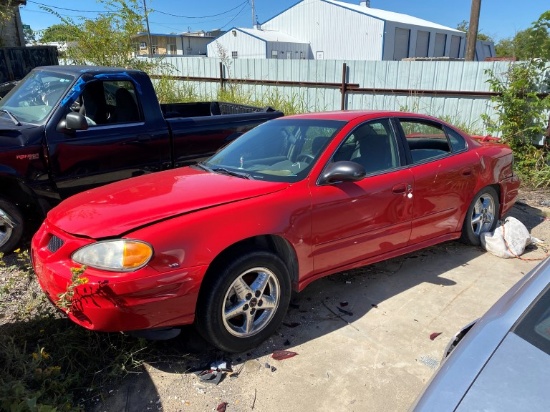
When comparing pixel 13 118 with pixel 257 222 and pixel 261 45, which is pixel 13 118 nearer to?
pixel 257 222

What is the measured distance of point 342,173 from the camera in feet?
10.5

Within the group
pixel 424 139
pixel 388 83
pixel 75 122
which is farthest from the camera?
pixel 388 83

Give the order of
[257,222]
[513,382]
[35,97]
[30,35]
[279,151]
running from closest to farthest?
[513,382] → [257,222] → [279,151] → [35,97] → [30,35]

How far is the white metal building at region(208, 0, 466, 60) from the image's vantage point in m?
34.8

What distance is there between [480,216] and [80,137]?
14.6ft

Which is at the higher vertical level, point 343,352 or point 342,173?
point 342,173

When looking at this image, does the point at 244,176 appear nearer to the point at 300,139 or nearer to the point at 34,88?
the point at 300,139

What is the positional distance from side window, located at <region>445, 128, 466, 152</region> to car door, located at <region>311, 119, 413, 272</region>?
92cm

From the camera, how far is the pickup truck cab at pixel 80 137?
432cm

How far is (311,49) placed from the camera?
40625 millimetres

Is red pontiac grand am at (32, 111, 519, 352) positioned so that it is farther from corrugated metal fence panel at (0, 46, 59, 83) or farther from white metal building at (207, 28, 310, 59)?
white metal building at (207, 28, 310, 59)

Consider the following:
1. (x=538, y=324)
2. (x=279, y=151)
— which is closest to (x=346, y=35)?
(x=279, y=151)

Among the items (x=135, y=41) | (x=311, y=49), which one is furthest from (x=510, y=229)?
(x=311, y=49)

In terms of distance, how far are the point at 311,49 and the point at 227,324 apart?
41.1 metres
